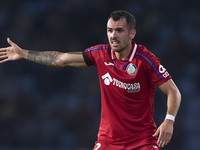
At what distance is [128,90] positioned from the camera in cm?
436

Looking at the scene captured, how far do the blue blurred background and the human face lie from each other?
4389 millimetres

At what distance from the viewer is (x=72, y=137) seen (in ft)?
28.8

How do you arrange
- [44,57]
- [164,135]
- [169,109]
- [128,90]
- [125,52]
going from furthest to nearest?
1. [44,57]
2. [125,52]
3. [128,90]
4. [169,109]
5. [164,135]

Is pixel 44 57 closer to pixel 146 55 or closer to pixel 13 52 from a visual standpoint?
pixel 13 52

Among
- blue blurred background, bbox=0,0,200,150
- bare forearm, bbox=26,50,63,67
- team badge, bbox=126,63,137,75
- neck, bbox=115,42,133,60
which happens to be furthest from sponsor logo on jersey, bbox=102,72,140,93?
blue blurred background, bbox=0,0,200,150

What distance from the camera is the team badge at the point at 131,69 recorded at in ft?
14.4

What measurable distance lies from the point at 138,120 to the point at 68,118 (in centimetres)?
476

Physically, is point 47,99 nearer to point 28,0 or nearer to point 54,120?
point 54,120

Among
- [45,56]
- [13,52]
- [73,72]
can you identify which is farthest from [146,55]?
[73,72]

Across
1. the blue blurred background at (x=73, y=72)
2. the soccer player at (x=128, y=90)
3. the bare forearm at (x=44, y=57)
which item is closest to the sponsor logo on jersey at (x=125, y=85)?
the soccer player at (x=128, y=90)

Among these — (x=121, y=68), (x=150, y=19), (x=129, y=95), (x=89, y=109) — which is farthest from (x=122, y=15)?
(x=150, y=19)

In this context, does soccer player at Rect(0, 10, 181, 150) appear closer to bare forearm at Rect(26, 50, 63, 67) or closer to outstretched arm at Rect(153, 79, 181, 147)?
outstretched arm at Rect(153, 79, 181, 147)

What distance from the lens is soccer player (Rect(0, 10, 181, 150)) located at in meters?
4.30

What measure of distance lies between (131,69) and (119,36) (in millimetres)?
403
